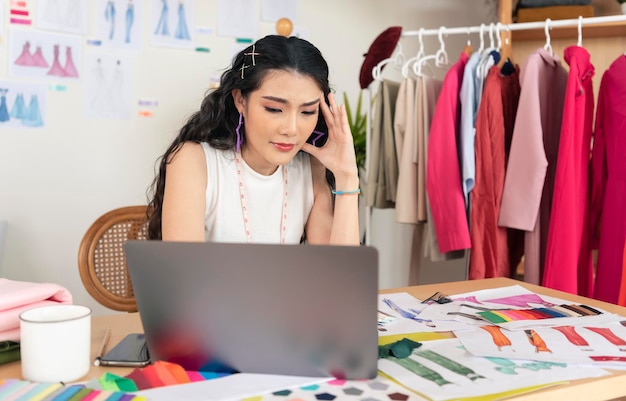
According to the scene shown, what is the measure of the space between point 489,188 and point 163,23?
4.81ft

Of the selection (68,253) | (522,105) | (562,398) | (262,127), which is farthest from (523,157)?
(68,253)

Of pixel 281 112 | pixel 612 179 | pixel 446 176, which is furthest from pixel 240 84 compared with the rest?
pixel 612 179

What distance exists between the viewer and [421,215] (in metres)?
2.61

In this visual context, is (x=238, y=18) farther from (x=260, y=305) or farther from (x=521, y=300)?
(x=260, y=305)

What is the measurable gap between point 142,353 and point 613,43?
2.67 meters

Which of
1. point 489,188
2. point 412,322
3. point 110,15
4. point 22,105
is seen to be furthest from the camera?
point 110,15

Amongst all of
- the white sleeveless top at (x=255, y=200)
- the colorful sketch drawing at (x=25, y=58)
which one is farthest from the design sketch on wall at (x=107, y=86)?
the white sleeveless top at (x=255, y=200)

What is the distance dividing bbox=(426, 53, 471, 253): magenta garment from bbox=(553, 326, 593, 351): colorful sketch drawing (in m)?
1.21

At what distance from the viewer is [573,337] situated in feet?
3.80

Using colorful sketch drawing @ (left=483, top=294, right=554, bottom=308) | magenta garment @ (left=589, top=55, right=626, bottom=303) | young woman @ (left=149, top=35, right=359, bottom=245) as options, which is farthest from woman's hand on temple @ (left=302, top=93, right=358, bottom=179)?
magenta garment @ (left=589, top=55, right=626, bottom=303)

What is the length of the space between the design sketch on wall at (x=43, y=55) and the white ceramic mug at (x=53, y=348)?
1.84 m

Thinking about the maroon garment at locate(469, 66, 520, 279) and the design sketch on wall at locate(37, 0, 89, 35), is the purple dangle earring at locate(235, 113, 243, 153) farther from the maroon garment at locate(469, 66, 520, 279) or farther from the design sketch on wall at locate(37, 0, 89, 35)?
the design sketch on wall at locate(37, 0, 89, 35)

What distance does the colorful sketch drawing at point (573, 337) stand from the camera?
1.11 meters

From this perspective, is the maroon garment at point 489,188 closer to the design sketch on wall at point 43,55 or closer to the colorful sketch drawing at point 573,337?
the colorful sketch drawing at point 573,337
